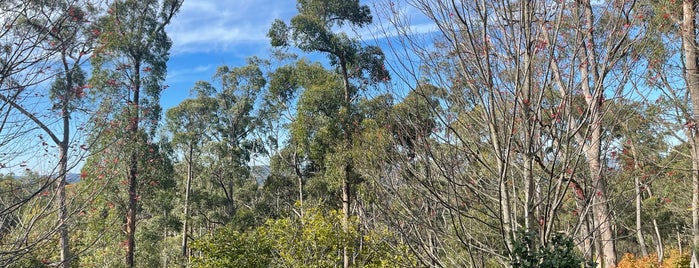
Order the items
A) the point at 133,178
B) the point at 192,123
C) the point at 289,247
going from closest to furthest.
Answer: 1. the point at 289,247
2. the point at 133,178
3. the point at 192,123

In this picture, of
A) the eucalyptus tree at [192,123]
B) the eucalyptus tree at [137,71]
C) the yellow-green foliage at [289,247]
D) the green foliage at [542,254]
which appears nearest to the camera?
the green foliage at [542,254]

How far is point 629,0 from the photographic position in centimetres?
243

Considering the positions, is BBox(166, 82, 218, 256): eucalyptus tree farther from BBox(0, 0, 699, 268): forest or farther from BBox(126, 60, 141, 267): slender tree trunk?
BBox(126, 60, 141, 267): slender tree trunk

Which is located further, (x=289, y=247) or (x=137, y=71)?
(x=137, y=71)

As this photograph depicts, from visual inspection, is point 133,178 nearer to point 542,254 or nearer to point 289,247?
point 289,247

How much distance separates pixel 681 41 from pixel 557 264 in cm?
609

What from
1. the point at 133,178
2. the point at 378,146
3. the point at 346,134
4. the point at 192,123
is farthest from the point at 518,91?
the point at 192,123

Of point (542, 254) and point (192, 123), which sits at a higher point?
point (192, 123)

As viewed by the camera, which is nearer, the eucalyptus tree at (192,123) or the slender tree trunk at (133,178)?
the slender tree trunk at (133,178)

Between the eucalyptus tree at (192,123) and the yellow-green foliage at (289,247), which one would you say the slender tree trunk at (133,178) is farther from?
the eucalyptus tree at (192,123)

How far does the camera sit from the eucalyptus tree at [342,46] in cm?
1040

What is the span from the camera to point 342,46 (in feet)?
35.6

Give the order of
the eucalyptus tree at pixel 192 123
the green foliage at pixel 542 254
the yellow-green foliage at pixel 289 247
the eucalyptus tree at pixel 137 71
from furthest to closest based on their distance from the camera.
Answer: the eucalyptus tree at pixel 192 123, the eucalyptus tree at pixel 137 71, the yellow-green foliage at pixel 289 247, the green foliage at pixel 542 254

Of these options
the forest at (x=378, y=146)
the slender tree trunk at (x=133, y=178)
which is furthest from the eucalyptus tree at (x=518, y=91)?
the slender tree trunk at (x=133, y=178)
